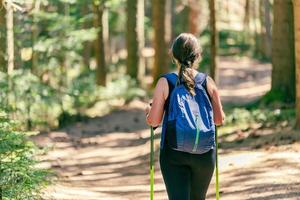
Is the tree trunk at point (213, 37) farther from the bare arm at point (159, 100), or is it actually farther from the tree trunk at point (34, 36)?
the bare arm at point (159, 100)

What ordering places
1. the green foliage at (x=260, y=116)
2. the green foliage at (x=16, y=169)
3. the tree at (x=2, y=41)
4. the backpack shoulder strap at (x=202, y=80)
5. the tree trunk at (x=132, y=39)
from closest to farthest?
the backpack shoulder strap at (x=202, y=80), the green foliage at (x=16, y=169), the tree at (x=2, y=41), the green foliage at (x=260, y=116), the tree trunk at (x=132, y=39)

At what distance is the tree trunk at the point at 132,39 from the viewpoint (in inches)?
1044

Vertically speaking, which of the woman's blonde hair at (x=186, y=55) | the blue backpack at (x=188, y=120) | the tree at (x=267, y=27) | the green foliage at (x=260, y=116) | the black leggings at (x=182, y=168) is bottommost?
the green foliage at (x=260, y=116)

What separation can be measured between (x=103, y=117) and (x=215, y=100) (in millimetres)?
16749

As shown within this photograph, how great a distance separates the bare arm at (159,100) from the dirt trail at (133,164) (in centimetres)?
365

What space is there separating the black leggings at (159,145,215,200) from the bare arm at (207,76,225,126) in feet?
1.10

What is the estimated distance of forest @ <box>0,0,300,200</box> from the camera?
33.2ft

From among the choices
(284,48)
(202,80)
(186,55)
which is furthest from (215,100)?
(284,48)

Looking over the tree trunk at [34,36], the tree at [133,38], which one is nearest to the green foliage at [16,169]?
the tree trunk at [34,36]

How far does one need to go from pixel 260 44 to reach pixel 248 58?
1274 millimetres

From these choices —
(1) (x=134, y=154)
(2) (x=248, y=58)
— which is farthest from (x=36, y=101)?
(2) (x=248, y=58)

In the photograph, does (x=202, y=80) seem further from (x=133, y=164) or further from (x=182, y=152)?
(x=133, y=164)

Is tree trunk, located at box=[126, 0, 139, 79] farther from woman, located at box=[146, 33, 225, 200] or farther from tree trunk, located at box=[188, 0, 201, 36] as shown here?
woman, located at box=[146, 33, 225, 200]

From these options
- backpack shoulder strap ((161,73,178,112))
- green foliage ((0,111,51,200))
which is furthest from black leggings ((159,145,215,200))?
green foliage ((0,111,51,200))
